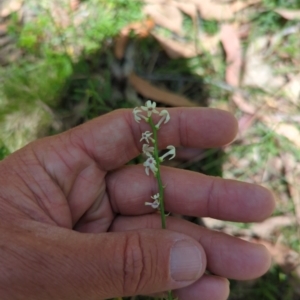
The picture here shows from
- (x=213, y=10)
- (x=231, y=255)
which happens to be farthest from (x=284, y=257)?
(x=213, y=10)

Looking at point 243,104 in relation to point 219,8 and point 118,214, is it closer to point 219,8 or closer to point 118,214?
point 219,8

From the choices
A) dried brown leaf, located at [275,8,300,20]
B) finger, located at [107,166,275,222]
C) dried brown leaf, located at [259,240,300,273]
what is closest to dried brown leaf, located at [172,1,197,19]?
dried brown leaf, located at [275,8,300,20]

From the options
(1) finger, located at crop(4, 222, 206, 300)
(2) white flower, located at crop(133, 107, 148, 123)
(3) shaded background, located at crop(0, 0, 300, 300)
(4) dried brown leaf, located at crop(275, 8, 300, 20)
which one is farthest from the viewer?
(4) dried brown leaf, located at crop(275, 8, 300, 20)

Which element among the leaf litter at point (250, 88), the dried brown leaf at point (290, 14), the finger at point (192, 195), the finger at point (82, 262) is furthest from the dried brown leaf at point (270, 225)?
the dried brown leaf at point (290, 14)

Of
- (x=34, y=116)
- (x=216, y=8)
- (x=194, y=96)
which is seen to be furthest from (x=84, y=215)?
(x=216, y=8)

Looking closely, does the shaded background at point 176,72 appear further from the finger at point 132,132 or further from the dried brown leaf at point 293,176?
the finger at point 132,132

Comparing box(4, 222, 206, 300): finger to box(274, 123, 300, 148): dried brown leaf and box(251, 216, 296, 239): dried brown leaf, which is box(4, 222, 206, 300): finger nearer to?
box(251, 216, 296, 239): dried brown leaf

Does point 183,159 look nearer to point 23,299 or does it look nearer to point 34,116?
point 34,116
